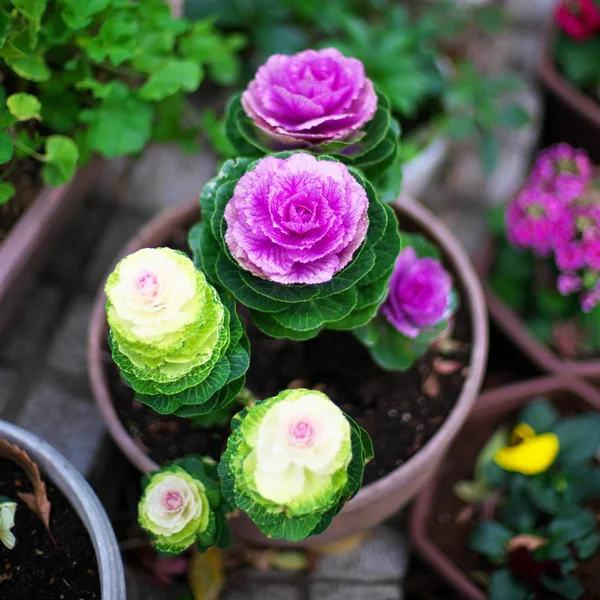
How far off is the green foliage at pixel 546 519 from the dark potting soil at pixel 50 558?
27.5 inches

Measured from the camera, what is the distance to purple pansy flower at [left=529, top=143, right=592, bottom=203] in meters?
1.32

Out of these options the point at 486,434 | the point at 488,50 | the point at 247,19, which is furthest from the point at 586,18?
the point at 486,434

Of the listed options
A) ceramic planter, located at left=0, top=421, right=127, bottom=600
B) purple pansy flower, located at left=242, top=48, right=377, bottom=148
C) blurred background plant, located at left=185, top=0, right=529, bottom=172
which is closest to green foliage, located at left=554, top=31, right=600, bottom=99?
blurred background plant, located at left=185, top=0, right=529, bottom=172

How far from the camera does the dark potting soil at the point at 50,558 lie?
832 millimetres

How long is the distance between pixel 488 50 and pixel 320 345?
48.0 inches

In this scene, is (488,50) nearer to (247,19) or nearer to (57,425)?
(247,19)

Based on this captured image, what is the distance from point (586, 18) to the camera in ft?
5.23

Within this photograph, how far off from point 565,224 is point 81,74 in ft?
3.01

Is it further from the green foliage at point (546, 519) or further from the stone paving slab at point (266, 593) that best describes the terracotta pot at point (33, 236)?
the green foliage at point (546, 519)

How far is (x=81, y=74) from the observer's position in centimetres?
102

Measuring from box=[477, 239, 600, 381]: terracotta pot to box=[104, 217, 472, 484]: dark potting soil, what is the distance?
0.33m

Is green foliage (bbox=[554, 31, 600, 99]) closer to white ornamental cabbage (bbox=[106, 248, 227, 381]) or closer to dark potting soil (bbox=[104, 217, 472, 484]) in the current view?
dark potting soil (bbox=[104, 217, 472, 484])

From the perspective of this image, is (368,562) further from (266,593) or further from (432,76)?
(432,76)

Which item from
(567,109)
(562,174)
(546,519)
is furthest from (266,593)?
(567,109)
